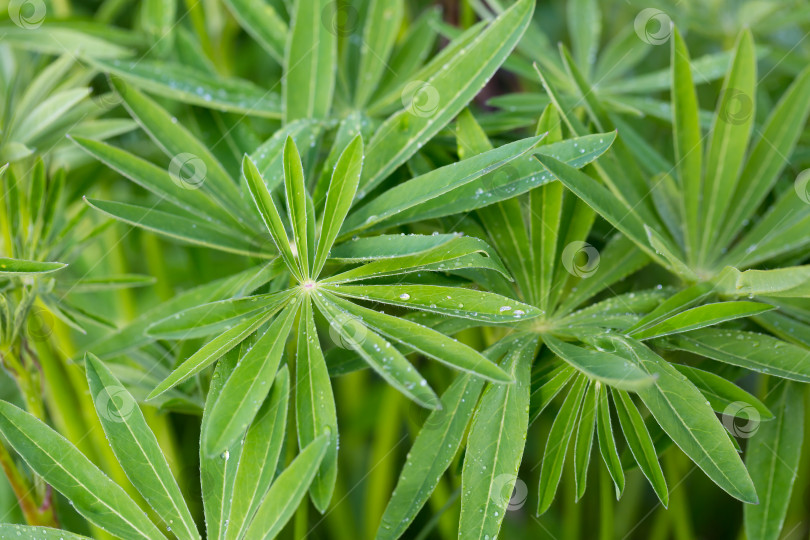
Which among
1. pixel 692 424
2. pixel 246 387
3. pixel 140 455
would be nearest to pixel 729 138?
pixel 692 424

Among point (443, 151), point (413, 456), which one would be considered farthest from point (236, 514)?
point (443, 151)

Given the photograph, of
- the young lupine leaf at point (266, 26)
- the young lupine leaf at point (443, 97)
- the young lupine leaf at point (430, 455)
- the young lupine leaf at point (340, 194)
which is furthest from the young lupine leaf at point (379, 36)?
the young lupine leaf at point (430, 455)

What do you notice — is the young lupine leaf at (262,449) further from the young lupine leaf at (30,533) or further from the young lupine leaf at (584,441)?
the young lupine leaf at (584,441)

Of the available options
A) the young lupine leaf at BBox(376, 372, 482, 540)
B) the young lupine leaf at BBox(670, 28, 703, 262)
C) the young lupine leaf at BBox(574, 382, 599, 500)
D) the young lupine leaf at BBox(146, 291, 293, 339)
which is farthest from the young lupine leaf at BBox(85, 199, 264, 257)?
the young lupine leaf at BBox(670, 28, 703, 262)

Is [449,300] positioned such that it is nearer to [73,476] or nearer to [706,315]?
[706,315]

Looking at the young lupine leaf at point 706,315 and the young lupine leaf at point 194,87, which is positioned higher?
the young lupine leaf at point 194,87

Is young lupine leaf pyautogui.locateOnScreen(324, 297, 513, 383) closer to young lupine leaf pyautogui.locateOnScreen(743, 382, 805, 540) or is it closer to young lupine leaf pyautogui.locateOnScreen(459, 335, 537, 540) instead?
young lupine leaf pyautogui.locateOnScreen(459, 335, 537, 540)
